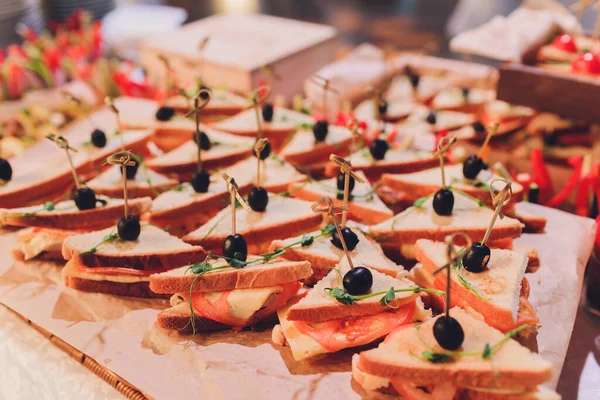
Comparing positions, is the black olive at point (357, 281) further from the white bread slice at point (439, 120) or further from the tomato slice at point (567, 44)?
the tomato slice at point (567, 44)

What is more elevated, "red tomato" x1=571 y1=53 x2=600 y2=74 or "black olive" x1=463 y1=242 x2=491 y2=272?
"red tomato" x1=571 y1=53 x2=600 y2=74

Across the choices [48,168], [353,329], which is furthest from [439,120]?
[48,168]

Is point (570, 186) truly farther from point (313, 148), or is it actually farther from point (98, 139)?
point (98, 139)

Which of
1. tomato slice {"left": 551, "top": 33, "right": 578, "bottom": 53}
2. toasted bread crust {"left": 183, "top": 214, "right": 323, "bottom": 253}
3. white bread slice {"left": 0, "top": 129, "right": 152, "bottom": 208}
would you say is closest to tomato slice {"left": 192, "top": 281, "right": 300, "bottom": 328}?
toasted bread crust {"left": 183, "top": 214, "right": 323, "bottom": 253}

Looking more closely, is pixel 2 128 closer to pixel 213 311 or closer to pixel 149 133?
pixel 149 133

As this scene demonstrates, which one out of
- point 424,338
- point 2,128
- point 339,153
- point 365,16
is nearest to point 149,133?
point 339,153

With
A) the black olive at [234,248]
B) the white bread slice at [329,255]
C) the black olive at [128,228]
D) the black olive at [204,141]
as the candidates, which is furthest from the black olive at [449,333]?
the black olive at [204,141]

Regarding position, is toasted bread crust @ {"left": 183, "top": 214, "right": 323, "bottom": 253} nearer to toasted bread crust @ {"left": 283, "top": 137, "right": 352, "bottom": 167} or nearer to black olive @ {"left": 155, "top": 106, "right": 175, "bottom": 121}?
toasted bread crust @ {"left": 283, "top": 137, "right": 352, "bottom": 167}
